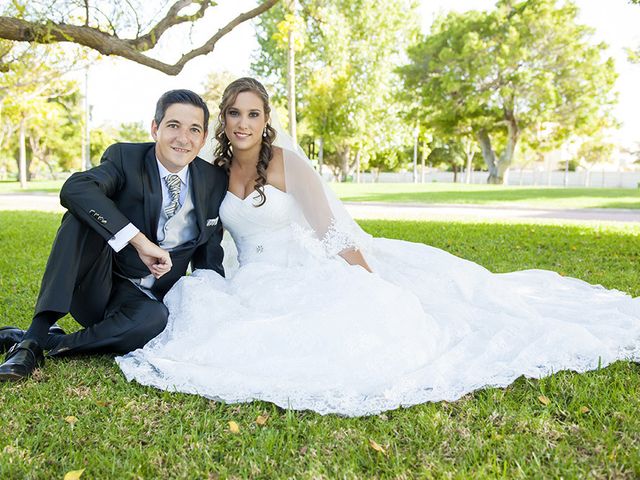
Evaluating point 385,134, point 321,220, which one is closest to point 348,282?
point 321,220

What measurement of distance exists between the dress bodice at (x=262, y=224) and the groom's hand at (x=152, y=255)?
743 mm

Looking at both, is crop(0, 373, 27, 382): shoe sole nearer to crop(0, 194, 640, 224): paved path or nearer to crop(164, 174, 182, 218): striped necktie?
crop(164, 174, 182, 218): striped necktie

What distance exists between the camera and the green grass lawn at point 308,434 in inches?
86.2

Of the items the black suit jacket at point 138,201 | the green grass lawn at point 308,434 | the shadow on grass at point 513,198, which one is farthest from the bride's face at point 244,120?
the shadow on grass at point 513,198

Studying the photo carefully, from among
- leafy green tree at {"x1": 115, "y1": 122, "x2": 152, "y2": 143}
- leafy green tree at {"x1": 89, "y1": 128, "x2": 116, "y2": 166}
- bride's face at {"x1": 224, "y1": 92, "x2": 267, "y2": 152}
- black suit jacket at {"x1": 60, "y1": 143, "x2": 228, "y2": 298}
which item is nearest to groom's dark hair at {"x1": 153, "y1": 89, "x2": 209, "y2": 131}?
black suit jacket at {"x1": 60, "y1": 143, "x2": 228, "y2": 298}

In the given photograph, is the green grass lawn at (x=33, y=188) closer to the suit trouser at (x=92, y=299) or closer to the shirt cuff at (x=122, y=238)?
the suit trouser at (x=92, y=299)

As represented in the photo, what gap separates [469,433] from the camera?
2.45 meters

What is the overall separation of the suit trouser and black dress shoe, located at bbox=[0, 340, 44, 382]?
16cm

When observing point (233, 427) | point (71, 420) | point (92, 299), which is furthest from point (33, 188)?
point (233, 427)

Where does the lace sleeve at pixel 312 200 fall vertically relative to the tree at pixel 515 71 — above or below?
below

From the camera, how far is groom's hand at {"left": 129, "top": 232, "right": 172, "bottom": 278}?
3.28 m

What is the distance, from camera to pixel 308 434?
248 centimetres

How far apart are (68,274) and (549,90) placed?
32407 millimetres

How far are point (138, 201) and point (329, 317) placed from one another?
143 cm
